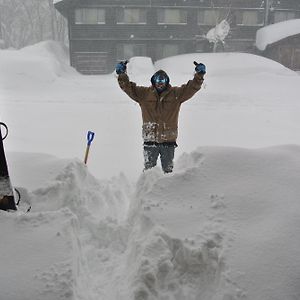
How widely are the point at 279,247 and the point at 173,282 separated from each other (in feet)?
2.70

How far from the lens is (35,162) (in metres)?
4.59

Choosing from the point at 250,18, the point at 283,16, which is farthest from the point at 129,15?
the point at 283,16

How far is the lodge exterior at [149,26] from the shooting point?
1095 inches

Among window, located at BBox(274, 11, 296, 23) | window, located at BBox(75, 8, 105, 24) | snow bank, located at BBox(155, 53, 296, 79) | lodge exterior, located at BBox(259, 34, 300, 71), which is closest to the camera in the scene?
snow bank, located at BBox(155, 53, 296, 79)

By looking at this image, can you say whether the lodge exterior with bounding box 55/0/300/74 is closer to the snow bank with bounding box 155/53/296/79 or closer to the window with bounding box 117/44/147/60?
the window with bounding box 117/44/147/60

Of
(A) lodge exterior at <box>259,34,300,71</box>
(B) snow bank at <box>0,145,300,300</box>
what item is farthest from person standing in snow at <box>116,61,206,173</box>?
(A) lodge exterior at <box>259,34,300,71</box>

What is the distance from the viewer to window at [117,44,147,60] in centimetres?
2866

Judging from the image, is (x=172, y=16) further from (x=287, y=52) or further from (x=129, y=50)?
(x=287, y=52)

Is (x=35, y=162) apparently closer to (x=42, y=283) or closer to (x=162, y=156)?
(x=162, y=156)

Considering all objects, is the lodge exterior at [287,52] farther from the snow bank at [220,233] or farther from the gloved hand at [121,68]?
the snow bank at [220,233]

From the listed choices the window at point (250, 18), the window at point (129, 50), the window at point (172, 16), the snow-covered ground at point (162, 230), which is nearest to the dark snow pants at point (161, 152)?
the snow-covered ground at point (162, 230)

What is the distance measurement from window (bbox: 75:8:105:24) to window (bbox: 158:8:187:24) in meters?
4.35

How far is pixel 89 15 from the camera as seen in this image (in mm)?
27734

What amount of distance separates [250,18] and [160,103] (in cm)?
2792
